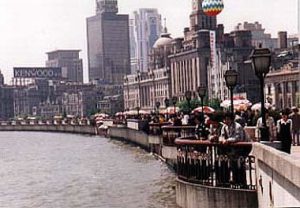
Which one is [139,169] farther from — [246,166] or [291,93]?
[291,93]

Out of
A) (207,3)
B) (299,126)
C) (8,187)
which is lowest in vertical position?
(8,187)

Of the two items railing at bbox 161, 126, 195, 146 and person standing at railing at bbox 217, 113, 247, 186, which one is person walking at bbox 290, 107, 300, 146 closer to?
person standing at railing at bbox 217, 113, 247, 186

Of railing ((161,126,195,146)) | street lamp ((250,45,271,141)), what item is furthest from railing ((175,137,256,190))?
railing ((161,126,195,146))

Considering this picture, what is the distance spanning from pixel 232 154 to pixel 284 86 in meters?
138

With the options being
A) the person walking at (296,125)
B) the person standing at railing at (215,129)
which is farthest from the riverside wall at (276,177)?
the person walking at (296,125)

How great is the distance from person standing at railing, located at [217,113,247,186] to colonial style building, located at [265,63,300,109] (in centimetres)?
12832

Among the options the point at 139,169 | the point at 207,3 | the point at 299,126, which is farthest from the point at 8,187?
the point at 207,3

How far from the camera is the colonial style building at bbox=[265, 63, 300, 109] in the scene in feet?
495

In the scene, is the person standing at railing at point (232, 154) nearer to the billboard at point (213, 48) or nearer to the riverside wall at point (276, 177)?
the riverside wall at point (276, 177)

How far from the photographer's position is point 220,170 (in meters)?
21.1

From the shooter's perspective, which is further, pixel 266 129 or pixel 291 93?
pixel 291 93

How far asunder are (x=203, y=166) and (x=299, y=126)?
7329mm

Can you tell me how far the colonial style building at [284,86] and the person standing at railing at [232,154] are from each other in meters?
128

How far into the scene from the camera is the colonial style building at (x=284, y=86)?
151012 mm
